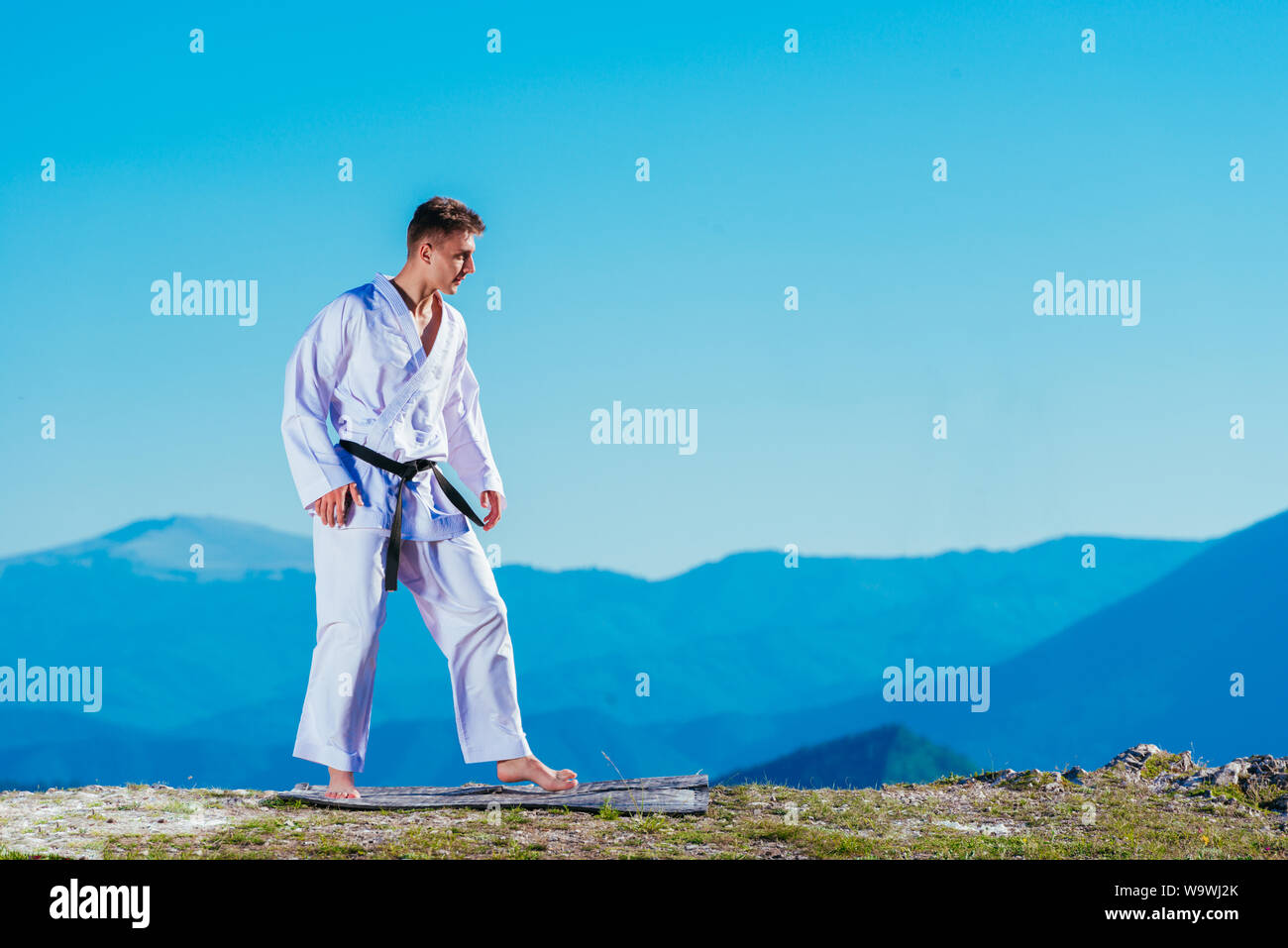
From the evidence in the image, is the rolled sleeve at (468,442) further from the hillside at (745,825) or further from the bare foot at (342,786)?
the hillside at (745,825)

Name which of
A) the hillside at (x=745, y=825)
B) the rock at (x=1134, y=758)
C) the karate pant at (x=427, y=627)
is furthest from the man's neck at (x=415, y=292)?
the rock at (x=1134, y=758)

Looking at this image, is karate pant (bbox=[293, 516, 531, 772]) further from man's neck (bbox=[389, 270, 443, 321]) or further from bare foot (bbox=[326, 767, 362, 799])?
man's neck (bbox=[389, 270, 443, 321])

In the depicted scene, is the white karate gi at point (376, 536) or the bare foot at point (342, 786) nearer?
the white karate gi at point (376, 536)

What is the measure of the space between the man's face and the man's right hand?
3.99ft

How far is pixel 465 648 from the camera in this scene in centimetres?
576

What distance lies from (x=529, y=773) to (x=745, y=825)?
4.10 feet

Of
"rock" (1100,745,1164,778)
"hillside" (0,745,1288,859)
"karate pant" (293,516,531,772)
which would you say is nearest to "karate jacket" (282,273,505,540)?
"karate pant" (293,516,531,772)

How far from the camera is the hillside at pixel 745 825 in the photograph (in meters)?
4.86

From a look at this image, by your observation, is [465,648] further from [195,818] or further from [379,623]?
[195,818]

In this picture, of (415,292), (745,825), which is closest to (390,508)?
(415,292)

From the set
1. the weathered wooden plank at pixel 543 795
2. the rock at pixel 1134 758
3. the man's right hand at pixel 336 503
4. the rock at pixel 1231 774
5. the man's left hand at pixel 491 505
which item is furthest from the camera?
the rock at pixel 1134 758

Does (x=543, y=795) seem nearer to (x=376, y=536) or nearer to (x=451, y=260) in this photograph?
(x=376, y=536)

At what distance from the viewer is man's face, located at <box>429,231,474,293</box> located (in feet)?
18.7
